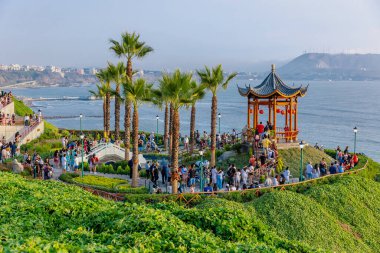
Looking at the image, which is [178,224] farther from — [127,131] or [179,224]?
[127,131]

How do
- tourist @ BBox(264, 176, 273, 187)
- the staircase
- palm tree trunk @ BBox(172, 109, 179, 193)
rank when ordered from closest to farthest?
1. palm tree trunk @ BBox(172, 109, 179, 193)
2. tourist @ BBox(264, 176, 273, 187)
3. the staircase

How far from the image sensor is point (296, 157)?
93.6ft

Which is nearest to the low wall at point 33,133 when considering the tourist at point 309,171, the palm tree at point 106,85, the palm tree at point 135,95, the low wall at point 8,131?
the low wall at point 8,131

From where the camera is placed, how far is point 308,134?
266 feet

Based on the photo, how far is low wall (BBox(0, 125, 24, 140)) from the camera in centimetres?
3728

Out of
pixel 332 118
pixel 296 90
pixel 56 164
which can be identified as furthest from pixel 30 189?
pixel 332 118

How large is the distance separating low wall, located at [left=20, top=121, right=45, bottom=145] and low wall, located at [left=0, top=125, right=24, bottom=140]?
1.14 m

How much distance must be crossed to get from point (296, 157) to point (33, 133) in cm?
2160

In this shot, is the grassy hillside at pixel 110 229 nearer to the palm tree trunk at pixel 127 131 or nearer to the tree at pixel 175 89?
the tree at pixel 175 89

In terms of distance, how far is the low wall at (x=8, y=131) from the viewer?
3728 centimetres

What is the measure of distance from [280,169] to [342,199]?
5.02 m

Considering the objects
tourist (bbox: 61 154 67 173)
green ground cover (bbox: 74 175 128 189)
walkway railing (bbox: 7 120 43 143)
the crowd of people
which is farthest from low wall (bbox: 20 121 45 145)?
green ground cover (bbox: 74 175 128 189)

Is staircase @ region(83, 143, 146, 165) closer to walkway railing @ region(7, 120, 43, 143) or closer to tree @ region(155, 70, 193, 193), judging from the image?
walkway railing @ region(7, 120, 43, 143)

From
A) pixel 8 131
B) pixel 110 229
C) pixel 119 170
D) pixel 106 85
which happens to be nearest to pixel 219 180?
pixel 119 170
